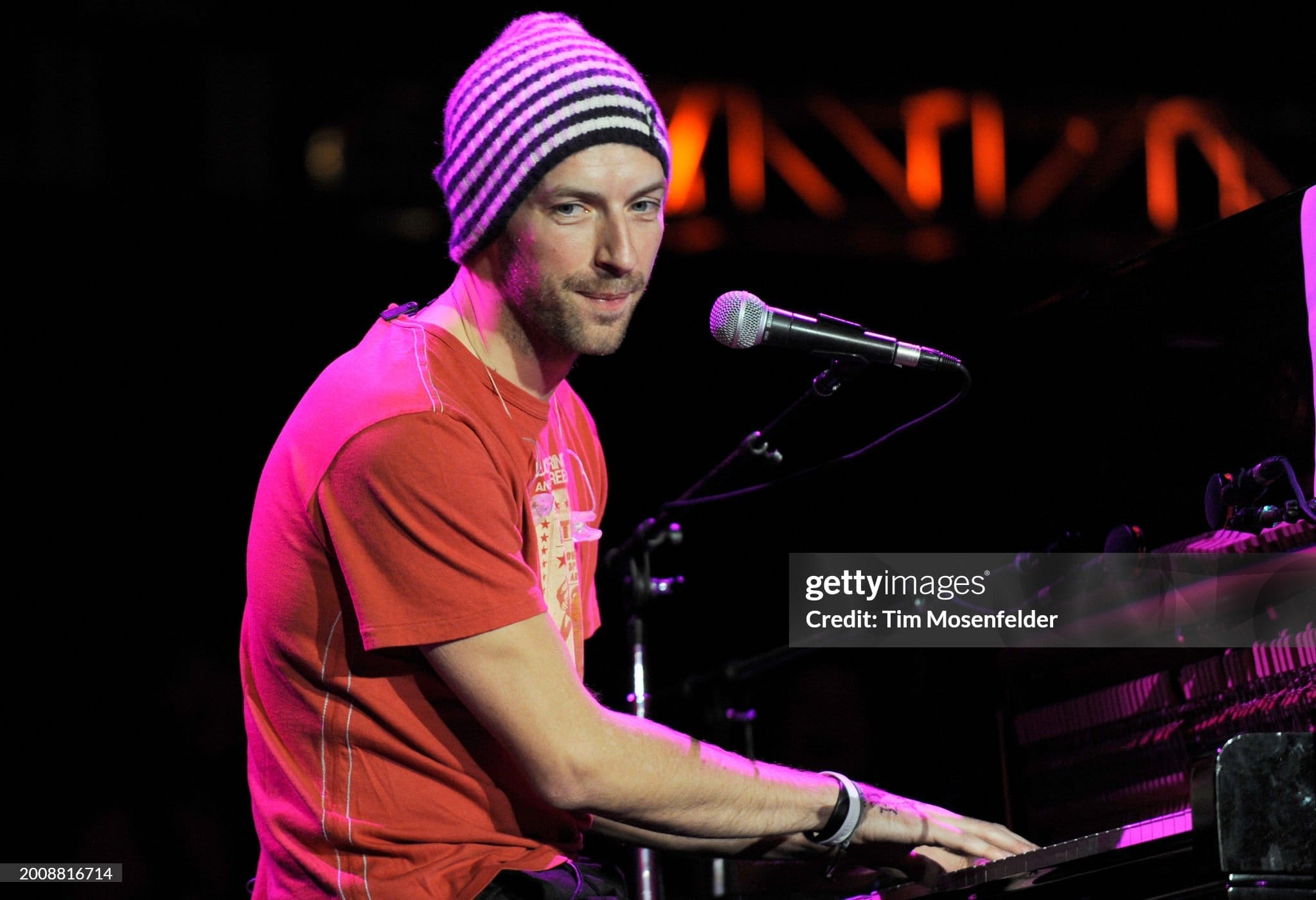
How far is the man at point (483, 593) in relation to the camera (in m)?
1.96

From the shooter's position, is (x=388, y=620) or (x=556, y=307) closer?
(x=388, y=620)

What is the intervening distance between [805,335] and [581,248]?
1.84 ft

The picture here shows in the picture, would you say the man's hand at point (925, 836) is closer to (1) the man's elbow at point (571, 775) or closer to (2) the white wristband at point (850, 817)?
(2) the white wristband at point (850, 817)

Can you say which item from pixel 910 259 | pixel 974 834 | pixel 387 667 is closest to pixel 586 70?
pixel 387 667

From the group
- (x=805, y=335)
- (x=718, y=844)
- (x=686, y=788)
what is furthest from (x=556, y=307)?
(x=718, y=844)

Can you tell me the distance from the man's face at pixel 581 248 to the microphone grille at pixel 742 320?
0.30 metres

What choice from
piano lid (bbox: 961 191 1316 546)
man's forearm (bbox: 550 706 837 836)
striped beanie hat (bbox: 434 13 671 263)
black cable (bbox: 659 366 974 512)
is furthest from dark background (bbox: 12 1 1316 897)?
striped beanie hat (bbox: 434 13 671 263)

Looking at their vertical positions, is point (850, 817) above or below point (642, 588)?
below

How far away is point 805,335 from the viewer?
262 centimetres

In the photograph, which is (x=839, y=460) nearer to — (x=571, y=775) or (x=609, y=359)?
(x=571, y=775)

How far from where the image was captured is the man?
196 centimetres

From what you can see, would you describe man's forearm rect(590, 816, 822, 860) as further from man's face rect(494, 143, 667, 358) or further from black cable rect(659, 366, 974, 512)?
black cable rect(659, 366, 974, 512)

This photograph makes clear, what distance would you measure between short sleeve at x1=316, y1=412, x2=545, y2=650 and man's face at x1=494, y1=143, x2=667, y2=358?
15.4 inches

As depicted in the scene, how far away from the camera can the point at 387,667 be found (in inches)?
82.4
